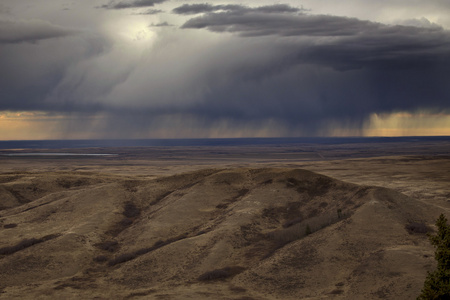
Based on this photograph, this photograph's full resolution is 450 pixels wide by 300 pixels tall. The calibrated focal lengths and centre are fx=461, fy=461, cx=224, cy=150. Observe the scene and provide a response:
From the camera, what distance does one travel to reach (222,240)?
99.3 ft

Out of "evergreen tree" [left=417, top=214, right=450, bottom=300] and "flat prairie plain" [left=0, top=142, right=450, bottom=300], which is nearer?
"evergreen tree" [left=417, top=214, right=450, bottom=300]

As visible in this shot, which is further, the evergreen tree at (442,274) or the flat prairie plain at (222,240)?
the flat prairie plain at (222,240)

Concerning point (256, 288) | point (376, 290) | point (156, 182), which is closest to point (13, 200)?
point (156, 182)

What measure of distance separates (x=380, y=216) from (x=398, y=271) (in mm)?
7433

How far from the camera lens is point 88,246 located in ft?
105

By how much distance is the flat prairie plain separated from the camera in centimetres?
2466

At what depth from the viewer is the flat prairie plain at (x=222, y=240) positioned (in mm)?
24656

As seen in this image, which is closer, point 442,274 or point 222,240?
point 442,274

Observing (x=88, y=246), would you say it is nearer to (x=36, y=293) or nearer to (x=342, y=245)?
(x=36, y=293)

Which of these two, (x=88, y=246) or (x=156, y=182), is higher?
(x=156, y=182)

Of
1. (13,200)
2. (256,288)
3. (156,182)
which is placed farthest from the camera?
(13,200)

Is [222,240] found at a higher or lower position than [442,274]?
lower

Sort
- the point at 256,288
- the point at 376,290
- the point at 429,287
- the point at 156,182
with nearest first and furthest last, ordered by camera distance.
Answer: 1. the point at 429,287
2. the point at 376,290
3. the point at 256,288
4. the point at 156,182

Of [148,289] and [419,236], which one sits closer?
[148,289]
